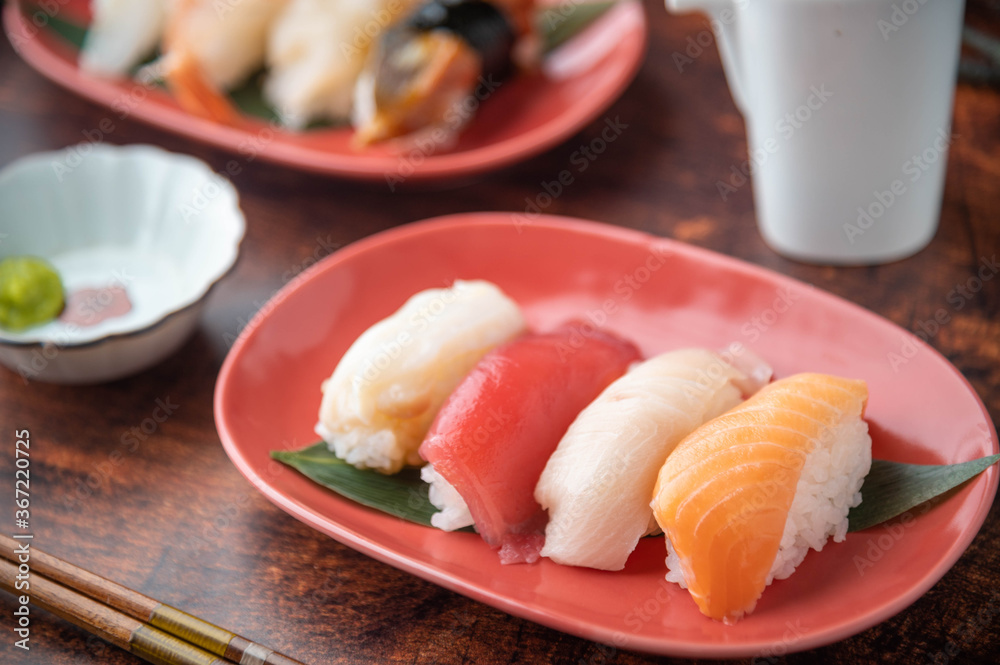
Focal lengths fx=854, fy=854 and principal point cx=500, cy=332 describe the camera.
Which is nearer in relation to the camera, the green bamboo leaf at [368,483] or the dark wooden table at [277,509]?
the dark wooden table at [277,509]

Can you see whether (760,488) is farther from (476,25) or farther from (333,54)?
(333,54)

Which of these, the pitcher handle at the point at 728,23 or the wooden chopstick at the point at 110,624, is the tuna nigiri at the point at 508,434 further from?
the pitcher handle at the point at 728,23

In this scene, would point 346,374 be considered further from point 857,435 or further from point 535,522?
point 857,435

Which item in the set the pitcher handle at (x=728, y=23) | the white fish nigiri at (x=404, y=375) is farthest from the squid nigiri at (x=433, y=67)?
the white fish nigiri at (x=404, y=375)

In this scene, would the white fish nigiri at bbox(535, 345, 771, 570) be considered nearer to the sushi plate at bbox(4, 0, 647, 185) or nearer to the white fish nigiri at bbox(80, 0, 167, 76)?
the sushi plate at bbox(4, 0, 647, 185)

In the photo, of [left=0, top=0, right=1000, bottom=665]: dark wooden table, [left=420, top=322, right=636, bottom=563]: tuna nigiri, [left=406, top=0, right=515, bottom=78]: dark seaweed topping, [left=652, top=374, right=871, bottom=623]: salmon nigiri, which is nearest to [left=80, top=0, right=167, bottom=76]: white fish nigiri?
[left=0, top=0, right=1000, bottom=665]: dark wooden table

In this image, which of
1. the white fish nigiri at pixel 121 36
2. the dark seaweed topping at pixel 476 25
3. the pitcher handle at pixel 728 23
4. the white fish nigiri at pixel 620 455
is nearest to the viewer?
the white fish nigiri at pixel 620 455
